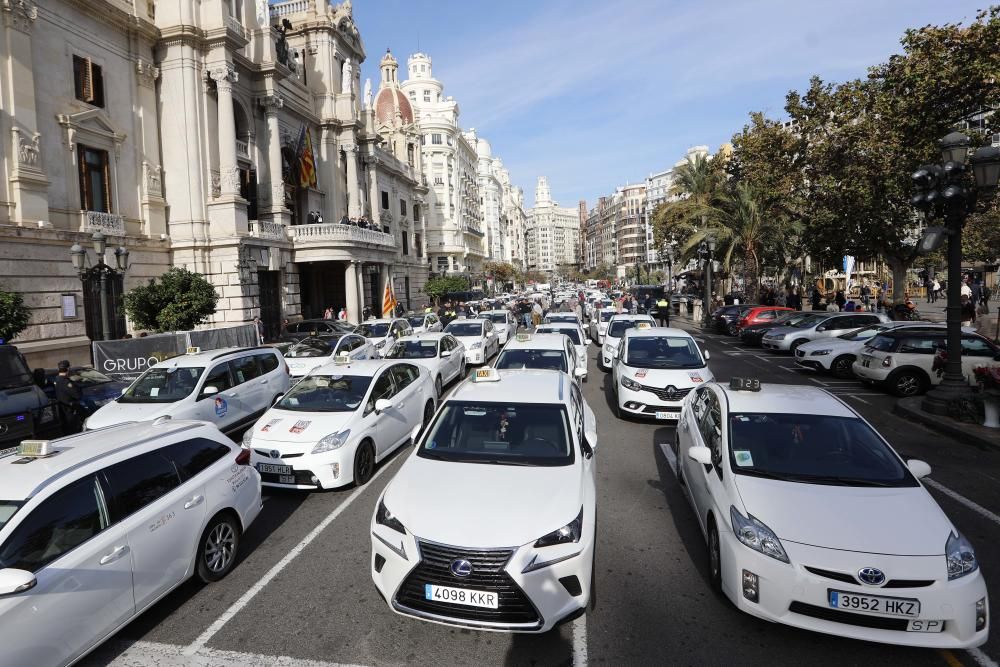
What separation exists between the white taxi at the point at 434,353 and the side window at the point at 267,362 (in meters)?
2.97

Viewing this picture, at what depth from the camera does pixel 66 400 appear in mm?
10562

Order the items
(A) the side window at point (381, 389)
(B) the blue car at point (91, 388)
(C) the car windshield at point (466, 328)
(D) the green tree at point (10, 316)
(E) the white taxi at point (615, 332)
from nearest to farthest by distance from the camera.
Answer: (A) the side window at point (381, 389) < (B) the blue car at point (91, 388) < (D) the green tree at point (10, 316) < (E) the white taxi at point (615, 332) < (C) the car windshield at point (466, 328)

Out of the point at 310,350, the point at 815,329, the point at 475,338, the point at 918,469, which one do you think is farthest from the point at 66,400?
the point at 815,329

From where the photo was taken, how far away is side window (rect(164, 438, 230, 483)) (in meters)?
4.86

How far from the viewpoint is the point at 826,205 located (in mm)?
21172

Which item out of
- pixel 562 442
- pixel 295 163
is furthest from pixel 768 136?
pixel 295 163

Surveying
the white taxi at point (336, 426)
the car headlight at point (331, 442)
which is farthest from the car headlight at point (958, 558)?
the car headlight at point (331, 442)

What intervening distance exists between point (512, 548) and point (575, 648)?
0.93m

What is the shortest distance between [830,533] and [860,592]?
407mm

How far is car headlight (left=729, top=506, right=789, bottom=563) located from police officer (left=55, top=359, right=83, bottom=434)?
38.8 feet

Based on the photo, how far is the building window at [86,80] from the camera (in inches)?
826

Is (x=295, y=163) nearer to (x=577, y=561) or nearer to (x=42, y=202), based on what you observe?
(x=42, y=202)

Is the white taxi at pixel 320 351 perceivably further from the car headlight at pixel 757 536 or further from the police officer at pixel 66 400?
the car headlight at pixel 757 536

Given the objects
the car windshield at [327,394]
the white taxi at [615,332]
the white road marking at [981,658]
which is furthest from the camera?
the white taxi at [615,332]
